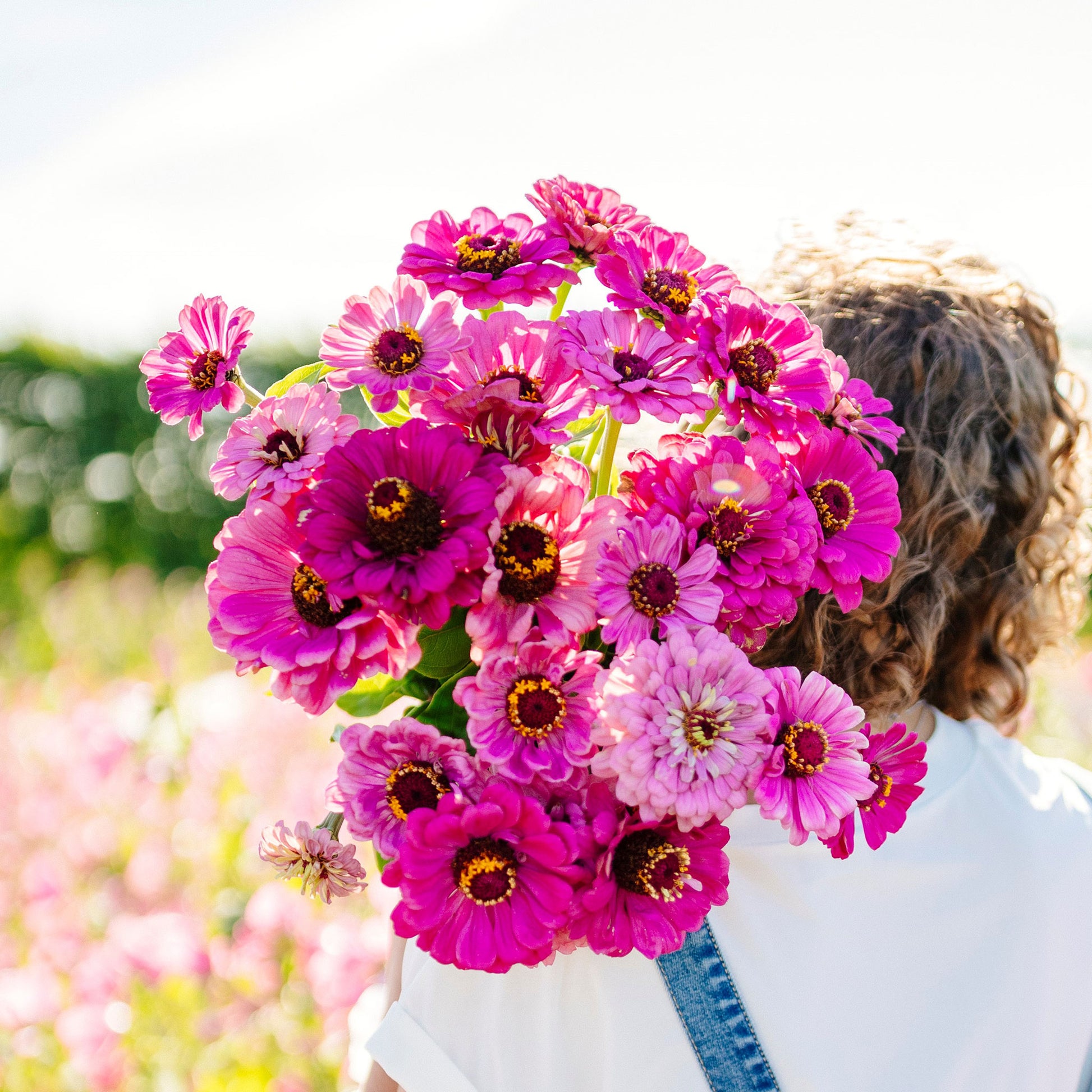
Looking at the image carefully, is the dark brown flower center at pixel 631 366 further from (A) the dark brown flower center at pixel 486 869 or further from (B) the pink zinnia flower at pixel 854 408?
(A) the dark brown flower center at pixel 486 869

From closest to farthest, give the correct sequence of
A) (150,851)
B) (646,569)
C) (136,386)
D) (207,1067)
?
(646,569), (207,1067), (150,851), (136,386)

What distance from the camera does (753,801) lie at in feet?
3.09

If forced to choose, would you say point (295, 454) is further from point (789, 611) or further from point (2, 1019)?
point (2, 1019)

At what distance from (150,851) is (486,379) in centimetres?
187

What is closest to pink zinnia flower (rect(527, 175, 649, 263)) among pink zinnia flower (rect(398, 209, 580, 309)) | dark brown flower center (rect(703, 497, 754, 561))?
pink zinnia flower (rect(398, 209, 580, 309))

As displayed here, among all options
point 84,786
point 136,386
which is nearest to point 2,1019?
point 84,786

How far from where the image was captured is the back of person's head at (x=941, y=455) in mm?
1077

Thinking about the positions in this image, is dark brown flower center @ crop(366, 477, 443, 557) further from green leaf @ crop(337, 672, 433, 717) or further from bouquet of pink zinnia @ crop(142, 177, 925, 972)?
green leaf @ crop(337, 672, 433, 717)

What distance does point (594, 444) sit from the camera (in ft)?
2.30

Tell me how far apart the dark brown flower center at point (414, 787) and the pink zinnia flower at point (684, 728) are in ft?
0.32

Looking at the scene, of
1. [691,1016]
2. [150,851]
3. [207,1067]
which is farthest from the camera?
[150,851]

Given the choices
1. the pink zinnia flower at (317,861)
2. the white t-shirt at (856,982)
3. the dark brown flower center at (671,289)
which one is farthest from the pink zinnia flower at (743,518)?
the white t-shirt at (856,982)

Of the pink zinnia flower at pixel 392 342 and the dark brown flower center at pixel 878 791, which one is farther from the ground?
the pink zinnia flower at pixel 392 342

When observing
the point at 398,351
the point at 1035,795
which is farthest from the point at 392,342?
the point at 1035,795
